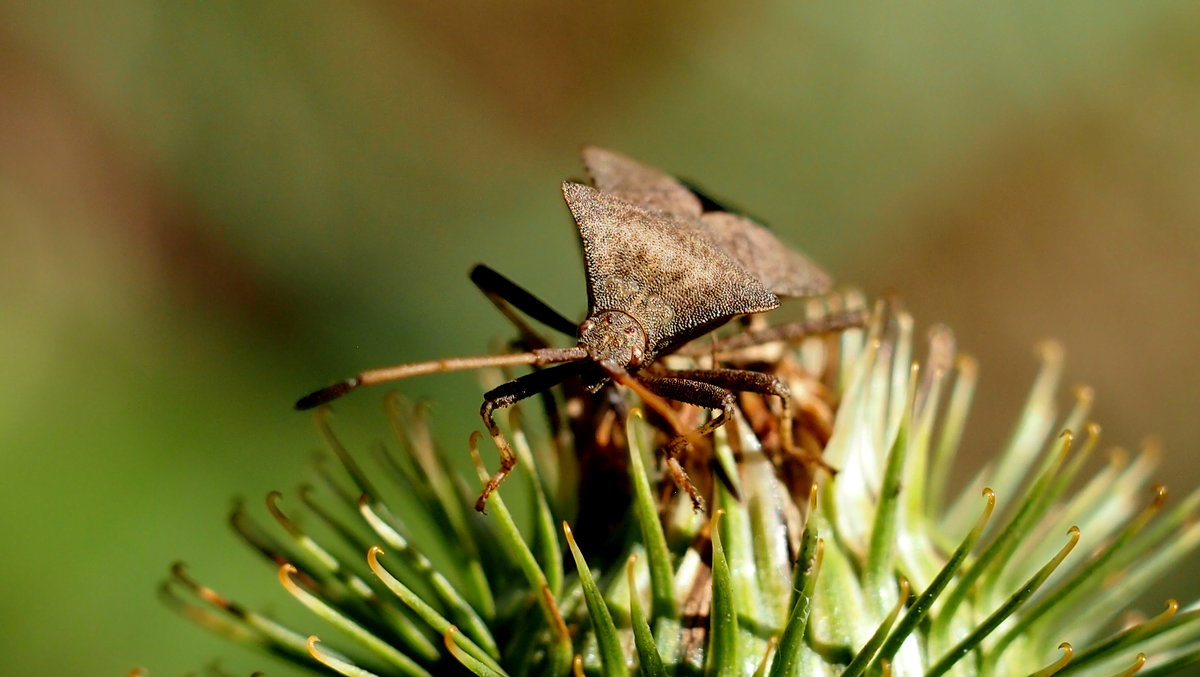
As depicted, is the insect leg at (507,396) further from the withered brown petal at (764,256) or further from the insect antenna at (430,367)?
the withered brown petal at (764,256)

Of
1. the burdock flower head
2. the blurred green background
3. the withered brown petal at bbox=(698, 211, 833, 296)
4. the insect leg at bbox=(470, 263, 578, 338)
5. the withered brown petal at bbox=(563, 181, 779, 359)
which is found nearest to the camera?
the burdock flower head

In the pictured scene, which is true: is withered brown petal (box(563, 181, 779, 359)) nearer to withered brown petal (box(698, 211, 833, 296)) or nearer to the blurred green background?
withered brown petal (box(698, 211, 833, 296))

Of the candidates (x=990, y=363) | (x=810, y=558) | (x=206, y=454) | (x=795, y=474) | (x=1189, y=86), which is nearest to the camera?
(x=810, y=558)

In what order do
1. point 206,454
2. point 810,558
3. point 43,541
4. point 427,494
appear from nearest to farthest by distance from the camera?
1. point 810,558
2. point 427,494
3. point 43,541
4. point 206,454

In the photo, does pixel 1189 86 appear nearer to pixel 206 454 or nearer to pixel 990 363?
pixel 990 363

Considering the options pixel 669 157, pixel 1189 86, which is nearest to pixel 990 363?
pixel 1189 86

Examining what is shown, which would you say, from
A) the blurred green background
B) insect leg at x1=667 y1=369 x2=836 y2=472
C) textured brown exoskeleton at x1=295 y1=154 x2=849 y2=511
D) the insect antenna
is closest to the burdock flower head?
insect leg at x1=667 y1=369 x2=836 y2=472

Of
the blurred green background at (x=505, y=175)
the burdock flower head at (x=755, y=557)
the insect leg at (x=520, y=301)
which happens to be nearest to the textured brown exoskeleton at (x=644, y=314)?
the burdock flower head at (x=755, y=557)
